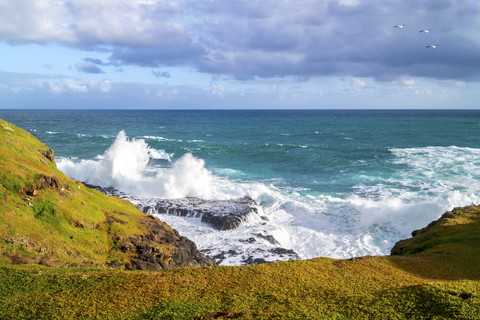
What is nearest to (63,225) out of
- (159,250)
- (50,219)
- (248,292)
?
(50,219)

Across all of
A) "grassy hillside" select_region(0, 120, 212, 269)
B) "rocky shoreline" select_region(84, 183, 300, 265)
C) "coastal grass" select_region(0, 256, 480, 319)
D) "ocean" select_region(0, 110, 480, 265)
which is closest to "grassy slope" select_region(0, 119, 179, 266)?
"grassy hillside" select_region(0, 120, 212, 269)

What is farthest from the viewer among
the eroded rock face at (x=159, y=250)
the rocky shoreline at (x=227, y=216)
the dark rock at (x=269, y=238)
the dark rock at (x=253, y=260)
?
the dark rock at (x=269, y=238)

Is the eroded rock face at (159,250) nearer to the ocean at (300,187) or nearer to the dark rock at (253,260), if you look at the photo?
the dark rock at (253,260)

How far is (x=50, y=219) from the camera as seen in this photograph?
18.7 meters

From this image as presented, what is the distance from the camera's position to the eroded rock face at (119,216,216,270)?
1977 centimetres

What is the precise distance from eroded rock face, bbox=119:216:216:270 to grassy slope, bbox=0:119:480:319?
530cm

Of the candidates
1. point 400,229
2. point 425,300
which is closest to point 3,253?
point 425,300

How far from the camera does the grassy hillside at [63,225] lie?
16.8 meters

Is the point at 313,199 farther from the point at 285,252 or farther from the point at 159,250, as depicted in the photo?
the point at 159,250

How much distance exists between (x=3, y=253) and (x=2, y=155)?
7.26 metres

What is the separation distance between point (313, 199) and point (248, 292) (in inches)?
1144

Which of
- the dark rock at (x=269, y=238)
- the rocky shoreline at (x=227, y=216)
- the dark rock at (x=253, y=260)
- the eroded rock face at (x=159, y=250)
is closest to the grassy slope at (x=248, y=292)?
the eroded rock face at (x=159, y=250)

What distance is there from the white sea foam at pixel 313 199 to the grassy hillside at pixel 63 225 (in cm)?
693

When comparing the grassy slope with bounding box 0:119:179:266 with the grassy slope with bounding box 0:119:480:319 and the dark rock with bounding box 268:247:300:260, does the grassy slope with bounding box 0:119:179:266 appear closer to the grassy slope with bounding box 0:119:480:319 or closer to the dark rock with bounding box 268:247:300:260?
the grassy slope with bounding box 0:119:480:319
